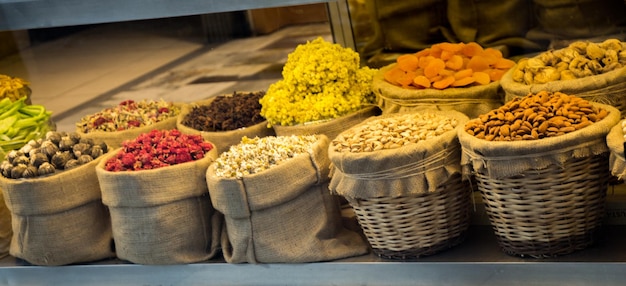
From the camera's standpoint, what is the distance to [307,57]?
3.07m

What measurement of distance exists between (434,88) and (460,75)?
0.09 metres

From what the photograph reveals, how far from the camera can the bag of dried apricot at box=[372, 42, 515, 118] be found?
278 centimetres

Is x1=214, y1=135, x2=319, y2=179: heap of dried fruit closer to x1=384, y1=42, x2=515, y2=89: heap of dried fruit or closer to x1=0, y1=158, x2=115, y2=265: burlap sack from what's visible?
x1=384, y1=42, x2=515, y2=89: heap of dried fruit

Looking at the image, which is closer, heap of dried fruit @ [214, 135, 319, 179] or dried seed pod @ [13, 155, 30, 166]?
heap of dried fruit @ [214, 135, 319, 179]

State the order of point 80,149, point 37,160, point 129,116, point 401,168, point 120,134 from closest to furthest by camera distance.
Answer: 1. point 401,168
2. point 37,160
3. point 80,149
4. point 120,134
5. point 129,116

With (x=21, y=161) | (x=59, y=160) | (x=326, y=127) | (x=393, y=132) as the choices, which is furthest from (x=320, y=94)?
(x=21, y=161)

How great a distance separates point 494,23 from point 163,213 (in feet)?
4.17

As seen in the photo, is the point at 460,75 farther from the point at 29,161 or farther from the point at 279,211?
→ the point at 29,161

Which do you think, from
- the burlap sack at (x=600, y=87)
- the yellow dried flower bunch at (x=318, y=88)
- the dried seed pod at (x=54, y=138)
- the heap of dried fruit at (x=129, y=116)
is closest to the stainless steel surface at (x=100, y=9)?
the dried seed pod at (x=54, y=138)

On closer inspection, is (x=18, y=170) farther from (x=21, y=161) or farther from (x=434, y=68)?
(x=434, y=68)

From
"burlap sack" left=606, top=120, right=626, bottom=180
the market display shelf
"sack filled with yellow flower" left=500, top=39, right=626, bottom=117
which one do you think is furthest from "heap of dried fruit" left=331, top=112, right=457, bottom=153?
"burlap sack" left=606, top=120, right=626, bottom=180

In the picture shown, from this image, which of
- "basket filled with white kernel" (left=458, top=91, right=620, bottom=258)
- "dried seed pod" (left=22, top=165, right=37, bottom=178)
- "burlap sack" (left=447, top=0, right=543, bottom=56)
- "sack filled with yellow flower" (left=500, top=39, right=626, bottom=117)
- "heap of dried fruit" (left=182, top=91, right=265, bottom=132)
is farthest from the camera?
"heap of dried fruit" (left=182, top=91, right=265, bottom=132)

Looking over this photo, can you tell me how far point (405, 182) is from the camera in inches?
96.2

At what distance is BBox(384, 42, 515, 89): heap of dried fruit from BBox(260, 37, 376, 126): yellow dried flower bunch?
0.13m
